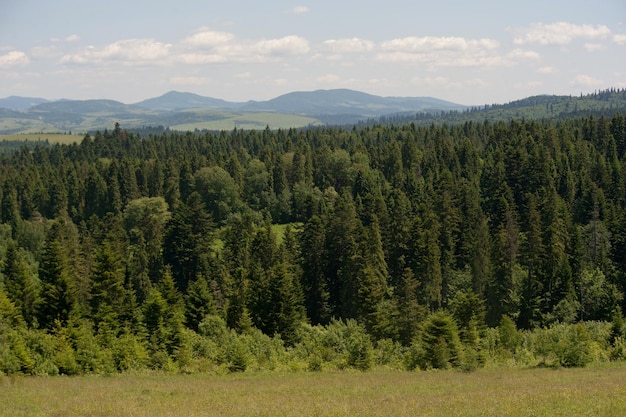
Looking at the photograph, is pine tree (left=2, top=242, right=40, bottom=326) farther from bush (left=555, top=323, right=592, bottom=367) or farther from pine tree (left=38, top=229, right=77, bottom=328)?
bush (left=555, top=323, right=592, bottom=367)

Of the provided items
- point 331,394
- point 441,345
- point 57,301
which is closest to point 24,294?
point 57,301

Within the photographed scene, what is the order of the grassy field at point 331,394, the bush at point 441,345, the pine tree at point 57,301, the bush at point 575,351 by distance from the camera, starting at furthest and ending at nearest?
1. the pine tree at point 57,301
2. the bush at point 441,345
3. the bush at point 575,351
4. the grassy field at point 331,394

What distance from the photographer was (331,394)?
101 ft

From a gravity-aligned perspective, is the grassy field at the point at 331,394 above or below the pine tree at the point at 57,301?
above

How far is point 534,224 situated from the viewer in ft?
264

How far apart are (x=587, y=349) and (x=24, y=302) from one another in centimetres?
5234

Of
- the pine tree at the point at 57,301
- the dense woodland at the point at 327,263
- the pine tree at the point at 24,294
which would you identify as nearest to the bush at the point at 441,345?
the dense woodland at the point at 327,263

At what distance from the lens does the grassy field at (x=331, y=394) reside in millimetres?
25727

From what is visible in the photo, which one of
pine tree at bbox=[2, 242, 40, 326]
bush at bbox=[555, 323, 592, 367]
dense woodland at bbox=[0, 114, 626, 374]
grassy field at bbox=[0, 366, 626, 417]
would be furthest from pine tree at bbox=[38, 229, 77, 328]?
bush at bbox=[555, 323, 592, 367]

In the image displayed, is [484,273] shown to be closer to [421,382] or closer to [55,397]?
[421,382]

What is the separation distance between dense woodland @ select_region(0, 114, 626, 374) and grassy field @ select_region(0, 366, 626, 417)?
486 centimetres

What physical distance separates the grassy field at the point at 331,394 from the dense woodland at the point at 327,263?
15.9ft

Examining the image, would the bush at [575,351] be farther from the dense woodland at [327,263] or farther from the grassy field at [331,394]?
the grassy field at [331,394]

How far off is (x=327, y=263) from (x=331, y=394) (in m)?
54.0
